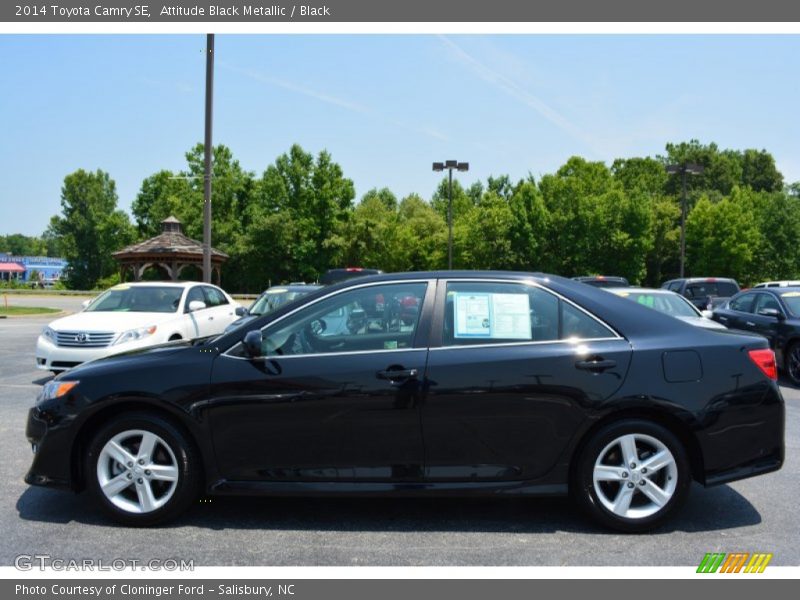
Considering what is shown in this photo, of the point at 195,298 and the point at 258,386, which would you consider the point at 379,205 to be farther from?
the point at 258,386

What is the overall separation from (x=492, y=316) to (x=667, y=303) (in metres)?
6.80

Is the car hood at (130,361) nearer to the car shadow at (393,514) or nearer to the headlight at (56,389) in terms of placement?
the headlight at (56,389)

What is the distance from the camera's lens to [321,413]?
3.93 meters

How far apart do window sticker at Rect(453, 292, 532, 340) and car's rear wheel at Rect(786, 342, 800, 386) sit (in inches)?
306

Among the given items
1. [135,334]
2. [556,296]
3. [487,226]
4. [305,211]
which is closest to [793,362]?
[556,296]

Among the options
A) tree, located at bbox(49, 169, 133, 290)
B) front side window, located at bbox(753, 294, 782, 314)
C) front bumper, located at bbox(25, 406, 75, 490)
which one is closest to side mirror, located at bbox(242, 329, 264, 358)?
front bumper, located at bbox(25, 406, 75, 490)

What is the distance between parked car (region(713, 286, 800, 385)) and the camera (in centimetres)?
990

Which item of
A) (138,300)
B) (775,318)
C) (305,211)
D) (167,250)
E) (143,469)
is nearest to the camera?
(143,469)

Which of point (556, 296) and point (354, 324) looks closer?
point (556, 296)

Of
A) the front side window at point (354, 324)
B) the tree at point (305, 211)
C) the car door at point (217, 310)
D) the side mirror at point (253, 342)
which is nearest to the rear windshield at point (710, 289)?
the car door at point (217, 310)

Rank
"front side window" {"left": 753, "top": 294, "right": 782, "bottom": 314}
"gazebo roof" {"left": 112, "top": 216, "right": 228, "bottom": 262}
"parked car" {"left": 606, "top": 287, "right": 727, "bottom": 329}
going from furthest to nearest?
"gazebo roof" {"left": 112, "top": 216, "right": 228, "bottom": 262} → "front side window" {"left": 753, "top": 294, "right": 782, "bottom": 314} → "parked car" {"left": 606, "top": 287, "right": 727, "bottom": 329}

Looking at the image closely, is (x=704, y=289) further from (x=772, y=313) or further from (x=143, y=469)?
(x=143, y=469)

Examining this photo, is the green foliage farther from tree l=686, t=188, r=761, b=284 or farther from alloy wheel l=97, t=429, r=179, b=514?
alloy wheel l=97, t=429, r=179, b=514

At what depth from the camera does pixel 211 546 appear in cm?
375
